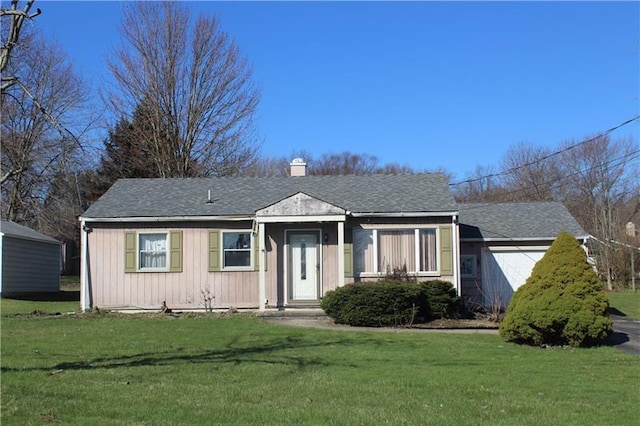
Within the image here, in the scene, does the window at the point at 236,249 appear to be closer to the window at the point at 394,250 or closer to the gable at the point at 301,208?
the gable at the point at 301,208

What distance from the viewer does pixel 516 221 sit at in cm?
2380

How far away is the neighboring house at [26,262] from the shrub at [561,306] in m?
21.4

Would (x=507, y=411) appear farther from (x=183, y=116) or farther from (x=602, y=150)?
(x=602, y=150)

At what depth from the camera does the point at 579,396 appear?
7984 mm

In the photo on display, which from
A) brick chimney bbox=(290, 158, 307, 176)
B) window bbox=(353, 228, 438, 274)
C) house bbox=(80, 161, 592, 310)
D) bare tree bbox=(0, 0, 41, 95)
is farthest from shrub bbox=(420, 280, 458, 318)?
bare tree bbox=(0, 0, 41, 95)

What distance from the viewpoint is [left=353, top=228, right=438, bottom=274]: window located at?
19422 millimetres

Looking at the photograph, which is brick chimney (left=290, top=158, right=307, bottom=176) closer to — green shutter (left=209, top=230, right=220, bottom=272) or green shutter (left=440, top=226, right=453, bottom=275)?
green shutter (left=209, top=230, right=220, bottom=272)

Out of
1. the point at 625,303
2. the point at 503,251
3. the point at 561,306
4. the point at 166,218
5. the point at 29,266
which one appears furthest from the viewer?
the point at 29,266

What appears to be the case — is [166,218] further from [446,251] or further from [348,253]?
[446,251]

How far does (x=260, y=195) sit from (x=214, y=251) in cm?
278

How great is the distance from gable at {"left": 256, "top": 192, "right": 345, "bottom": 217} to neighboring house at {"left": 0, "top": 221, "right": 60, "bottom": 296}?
13662mm

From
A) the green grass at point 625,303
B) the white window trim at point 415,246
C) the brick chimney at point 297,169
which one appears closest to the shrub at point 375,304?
the white window trim at point 415,246

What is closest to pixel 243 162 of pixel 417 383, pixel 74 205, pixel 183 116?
pixel 183 116

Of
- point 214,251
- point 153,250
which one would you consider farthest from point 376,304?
point 153,250
